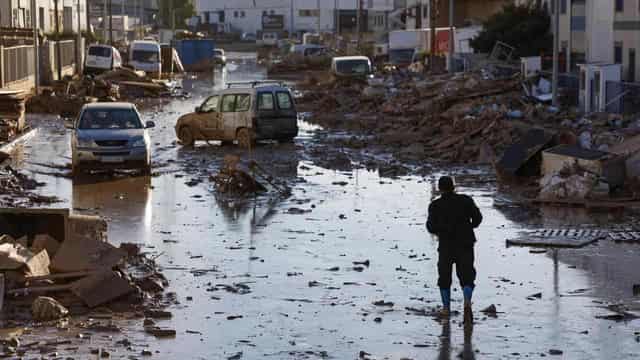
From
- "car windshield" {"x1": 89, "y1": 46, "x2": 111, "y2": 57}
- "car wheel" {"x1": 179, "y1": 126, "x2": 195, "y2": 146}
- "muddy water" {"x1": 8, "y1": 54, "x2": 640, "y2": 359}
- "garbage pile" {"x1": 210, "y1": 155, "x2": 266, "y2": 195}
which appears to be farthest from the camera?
"car windshield" {"x1": 89, "y1": 46, "x2": 111, "y2": 57}

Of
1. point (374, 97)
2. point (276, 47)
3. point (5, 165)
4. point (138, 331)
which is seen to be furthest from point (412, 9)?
point (138, 331)

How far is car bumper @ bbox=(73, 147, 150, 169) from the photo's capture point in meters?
29.0

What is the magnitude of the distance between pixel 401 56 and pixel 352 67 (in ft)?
91.1

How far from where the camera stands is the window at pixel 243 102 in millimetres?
36125

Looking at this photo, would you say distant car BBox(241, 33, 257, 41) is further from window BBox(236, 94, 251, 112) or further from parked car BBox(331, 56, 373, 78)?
window BBox(236, 94, 251, 112)

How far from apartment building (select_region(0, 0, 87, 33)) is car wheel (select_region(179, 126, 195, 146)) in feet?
120

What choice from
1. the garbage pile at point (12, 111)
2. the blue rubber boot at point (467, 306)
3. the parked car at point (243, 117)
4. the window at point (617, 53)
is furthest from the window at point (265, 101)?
Result: the blue rubber boot at point (467, 306)

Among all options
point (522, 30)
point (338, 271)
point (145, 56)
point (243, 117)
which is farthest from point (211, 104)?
point (145, 56)

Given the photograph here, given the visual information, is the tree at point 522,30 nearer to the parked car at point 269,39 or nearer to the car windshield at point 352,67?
the car windshield at point 352,67

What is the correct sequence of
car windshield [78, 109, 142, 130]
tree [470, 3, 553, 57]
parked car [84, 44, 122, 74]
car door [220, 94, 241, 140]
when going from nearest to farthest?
car windshield [78, 109, 142, 130]
car door [220, 94, 241, 140]
tree [470, 3, 553, 57]
parked car [84, 44, 122, 74]

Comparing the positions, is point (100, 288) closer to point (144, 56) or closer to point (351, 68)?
point (351, 68)

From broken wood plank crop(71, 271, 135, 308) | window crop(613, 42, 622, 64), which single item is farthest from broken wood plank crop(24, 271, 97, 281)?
window crop(613, 42, 622, 64)

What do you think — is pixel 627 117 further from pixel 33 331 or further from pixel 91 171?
pixel 33 331

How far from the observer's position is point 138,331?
13523 mm
